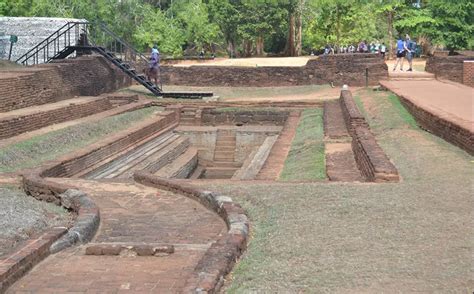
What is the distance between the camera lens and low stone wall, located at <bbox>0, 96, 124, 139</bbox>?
505 inches

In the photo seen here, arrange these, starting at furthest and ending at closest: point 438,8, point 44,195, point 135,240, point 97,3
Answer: point 97,3, point 438,8, point 44,195, point 135,240

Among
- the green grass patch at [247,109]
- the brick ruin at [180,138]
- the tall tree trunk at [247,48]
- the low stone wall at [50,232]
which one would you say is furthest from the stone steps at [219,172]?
the tall tree trunk at [247,48]

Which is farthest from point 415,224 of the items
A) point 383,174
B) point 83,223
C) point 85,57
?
point 85,57

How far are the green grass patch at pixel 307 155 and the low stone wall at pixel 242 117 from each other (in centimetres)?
276

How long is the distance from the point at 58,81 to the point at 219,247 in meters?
13.9

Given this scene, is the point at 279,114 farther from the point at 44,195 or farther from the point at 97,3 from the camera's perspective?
the point at 97,3

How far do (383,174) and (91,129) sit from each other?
827cm

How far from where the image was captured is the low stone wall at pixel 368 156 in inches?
313

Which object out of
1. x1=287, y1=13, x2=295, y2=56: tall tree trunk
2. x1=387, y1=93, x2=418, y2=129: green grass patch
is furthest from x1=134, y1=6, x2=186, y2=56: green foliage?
x1=387, y1=93, x2=418, y2=129: green grass patch

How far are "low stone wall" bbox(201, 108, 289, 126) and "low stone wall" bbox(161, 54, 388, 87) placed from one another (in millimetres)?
4327

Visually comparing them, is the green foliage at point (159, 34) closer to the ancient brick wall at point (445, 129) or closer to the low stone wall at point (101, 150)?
the low stone wall at point (101, 150)

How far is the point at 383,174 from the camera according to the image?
7.95 metres

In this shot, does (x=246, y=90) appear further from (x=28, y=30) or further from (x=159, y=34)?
(x=159, y=34)

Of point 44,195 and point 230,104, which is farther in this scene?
point 230,104
